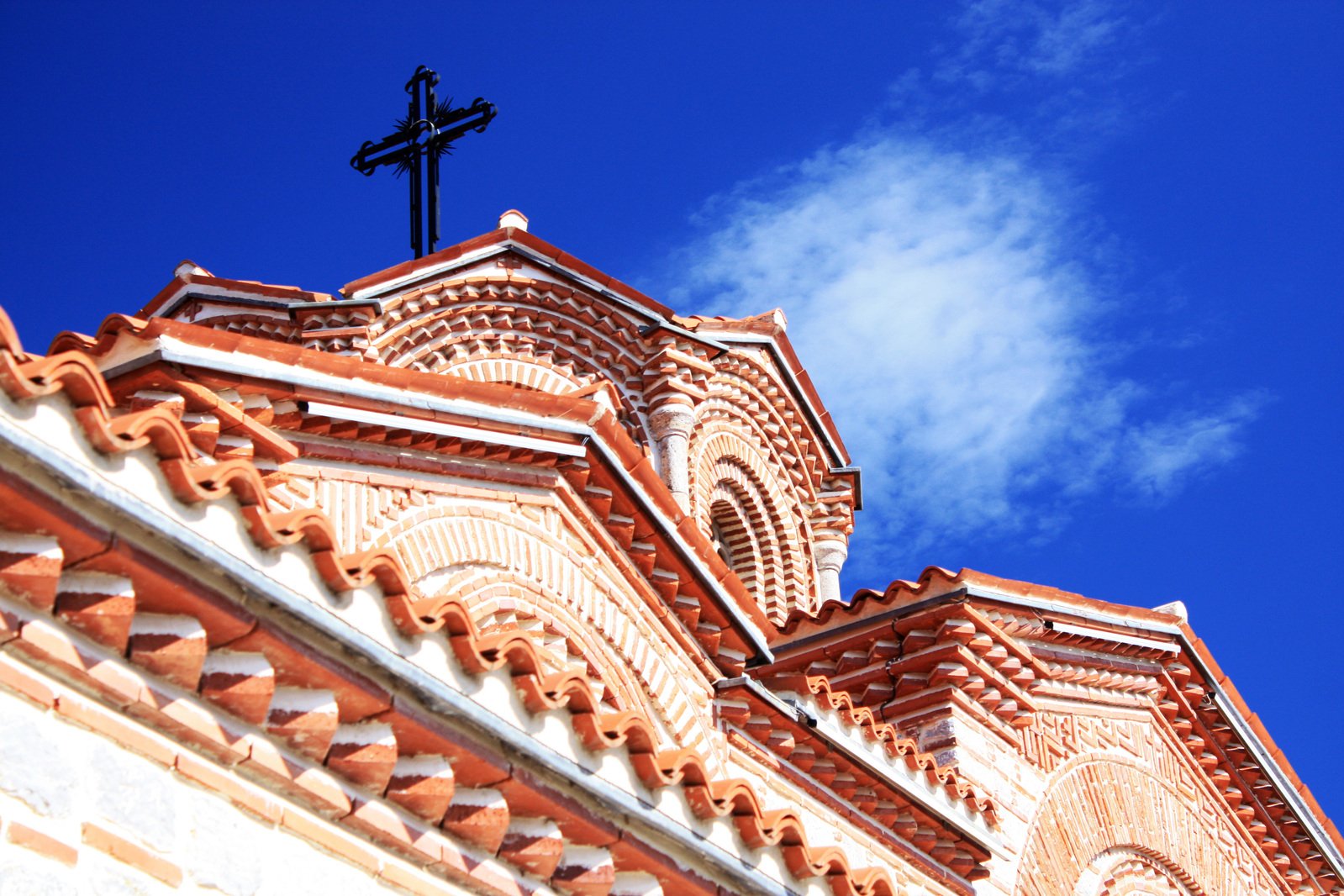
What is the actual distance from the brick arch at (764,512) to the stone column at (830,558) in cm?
14

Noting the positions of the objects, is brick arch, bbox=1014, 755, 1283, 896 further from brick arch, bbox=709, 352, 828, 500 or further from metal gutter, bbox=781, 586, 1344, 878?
brick arch, bbox=709, 352, 828, 500

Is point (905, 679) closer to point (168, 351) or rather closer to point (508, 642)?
point (168, 351)

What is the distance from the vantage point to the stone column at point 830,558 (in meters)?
17.5

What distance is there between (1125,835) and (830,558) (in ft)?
22.0

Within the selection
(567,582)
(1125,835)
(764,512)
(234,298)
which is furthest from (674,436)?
(567,582)

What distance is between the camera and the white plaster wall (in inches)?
161

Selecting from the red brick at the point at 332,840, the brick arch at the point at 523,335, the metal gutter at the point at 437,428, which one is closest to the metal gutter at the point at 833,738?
the metal gutter at the point at 437,428

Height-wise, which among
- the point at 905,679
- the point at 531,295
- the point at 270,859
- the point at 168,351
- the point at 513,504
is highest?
the point at 531,295

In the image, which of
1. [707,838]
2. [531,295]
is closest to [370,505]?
[707,838]

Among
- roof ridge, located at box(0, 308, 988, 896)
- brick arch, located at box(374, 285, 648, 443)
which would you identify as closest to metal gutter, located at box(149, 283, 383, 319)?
brick arch, located at box(374, 285, 648, 443)

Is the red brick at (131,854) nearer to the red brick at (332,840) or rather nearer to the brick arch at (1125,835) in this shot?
the red brick at (332,840)

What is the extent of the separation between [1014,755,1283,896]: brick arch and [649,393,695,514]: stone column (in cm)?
491

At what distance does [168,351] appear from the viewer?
7582 millimetres

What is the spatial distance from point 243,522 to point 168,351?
10.4ft
